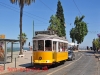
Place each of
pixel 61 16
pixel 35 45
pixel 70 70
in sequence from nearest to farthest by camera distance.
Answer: pixel 70 70 → pixel 35 45 → pixel 61 16

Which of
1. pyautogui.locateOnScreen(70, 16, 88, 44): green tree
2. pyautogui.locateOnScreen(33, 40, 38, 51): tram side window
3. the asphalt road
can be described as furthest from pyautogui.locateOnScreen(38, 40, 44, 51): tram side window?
pyautogui.locateOnScreen(70, 16, 88, 44): green tree

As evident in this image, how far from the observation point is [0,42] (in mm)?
25609

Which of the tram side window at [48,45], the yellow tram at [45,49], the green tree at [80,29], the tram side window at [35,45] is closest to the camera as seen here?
the yellow tram at [45,49]

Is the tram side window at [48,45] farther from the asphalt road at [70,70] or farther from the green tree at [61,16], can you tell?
the green tree at [61,16]

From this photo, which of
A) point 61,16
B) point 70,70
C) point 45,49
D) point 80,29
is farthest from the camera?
point 80,29

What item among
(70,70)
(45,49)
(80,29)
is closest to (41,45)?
(45,49)

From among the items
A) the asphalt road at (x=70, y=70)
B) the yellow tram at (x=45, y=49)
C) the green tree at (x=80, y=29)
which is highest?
→ the green tree at (x=80, y=29)

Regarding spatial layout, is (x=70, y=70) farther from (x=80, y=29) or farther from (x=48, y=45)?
(x=80, y=29)

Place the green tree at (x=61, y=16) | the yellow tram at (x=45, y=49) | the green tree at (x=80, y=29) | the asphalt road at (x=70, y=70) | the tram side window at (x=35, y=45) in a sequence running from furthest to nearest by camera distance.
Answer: the green tree at (x=80, y=29)
the green tree at (x=61, y=16)
the tram side window at (x=35, y=45)
the yellow tram at (x=45, y=49)
the asphalt road at (x=70, y=70)

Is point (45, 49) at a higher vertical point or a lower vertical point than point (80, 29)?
lower

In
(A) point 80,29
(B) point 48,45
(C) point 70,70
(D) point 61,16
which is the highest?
(D) point 61,16

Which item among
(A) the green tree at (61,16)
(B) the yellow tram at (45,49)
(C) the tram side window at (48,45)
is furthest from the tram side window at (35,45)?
(A) the green tree at (61,16)

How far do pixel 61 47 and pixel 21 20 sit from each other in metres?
14.7

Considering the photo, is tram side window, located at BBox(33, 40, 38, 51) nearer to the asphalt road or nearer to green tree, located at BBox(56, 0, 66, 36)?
the asphalt road
